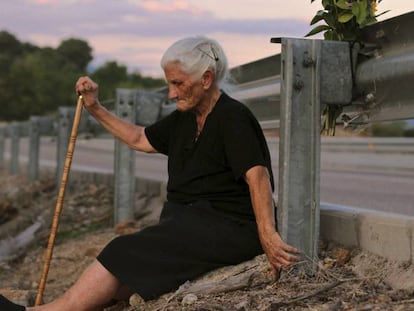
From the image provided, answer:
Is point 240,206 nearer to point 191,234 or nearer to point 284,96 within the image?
point 191,234

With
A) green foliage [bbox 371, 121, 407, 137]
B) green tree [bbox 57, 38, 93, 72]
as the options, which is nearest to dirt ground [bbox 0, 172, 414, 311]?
green foliage [bbox 371, 121, 407, 137]

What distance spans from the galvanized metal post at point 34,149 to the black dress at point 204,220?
867cm

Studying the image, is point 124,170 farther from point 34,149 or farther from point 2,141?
point 2,141

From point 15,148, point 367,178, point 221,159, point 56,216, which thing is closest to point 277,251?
point 221,159

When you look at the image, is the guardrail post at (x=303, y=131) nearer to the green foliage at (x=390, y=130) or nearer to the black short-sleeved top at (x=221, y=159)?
the black short-sleeved top at (x=221, y=159)

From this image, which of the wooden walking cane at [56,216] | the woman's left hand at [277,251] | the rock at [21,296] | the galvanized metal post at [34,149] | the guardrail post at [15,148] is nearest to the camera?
the woman's left hand at [277,251]

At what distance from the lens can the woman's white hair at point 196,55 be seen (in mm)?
4195

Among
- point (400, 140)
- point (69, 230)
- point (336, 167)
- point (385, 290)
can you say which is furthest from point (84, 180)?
point (400, 140)

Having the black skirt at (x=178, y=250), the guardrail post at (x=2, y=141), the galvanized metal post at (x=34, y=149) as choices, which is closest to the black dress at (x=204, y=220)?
the black skirt at (x=178, y=250)

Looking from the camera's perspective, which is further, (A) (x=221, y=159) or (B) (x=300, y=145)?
(A) (x=221, y=159)

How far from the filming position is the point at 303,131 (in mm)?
3865

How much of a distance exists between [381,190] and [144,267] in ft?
21.0

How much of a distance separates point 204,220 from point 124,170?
293 centimetres

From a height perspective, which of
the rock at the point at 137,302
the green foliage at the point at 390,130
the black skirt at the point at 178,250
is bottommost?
the green foliage at the point at 390,130
